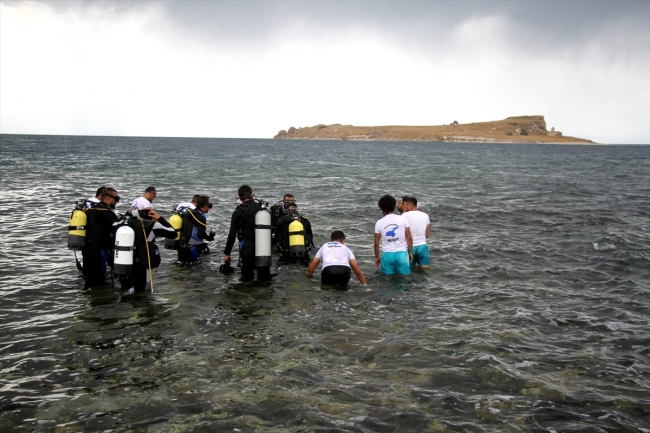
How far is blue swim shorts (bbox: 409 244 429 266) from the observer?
12.6 metres

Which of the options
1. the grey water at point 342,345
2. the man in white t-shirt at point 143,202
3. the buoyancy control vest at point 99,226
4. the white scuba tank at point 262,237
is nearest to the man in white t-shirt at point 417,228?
the grey water at point 342,345

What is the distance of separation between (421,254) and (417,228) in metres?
0.83

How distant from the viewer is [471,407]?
6.11 metres

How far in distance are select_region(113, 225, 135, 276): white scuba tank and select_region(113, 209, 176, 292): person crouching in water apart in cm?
8

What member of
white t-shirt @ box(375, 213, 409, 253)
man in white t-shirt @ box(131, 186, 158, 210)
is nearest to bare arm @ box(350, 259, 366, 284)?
white t-shirt @ box(375, 213, 409, 253)

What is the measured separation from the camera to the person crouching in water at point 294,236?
486 inches

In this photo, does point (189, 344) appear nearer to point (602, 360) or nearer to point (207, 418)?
point (207, 418)

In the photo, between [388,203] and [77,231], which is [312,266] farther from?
[77,231]

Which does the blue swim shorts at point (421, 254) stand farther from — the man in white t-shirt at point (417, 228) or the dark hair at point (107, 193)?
the dark hair at point (107, 193)

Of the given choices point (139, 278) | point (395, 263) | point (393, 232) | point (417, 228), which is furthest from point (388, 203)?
point (139, 278)

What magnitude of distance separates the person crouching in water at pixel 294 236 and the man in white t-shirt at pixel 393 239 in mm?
2028

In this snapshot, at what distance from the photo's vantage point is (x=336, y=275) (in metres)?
11.0

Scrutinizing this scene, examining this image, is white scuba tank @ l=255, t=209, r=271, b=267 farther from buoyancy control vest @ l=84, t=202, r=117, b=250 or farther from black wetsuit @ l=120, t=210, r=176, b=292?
buoyancy control vest @ l=84, t=202, r=117, b=250

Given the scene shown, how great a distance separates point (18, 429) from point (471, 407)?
535cm
